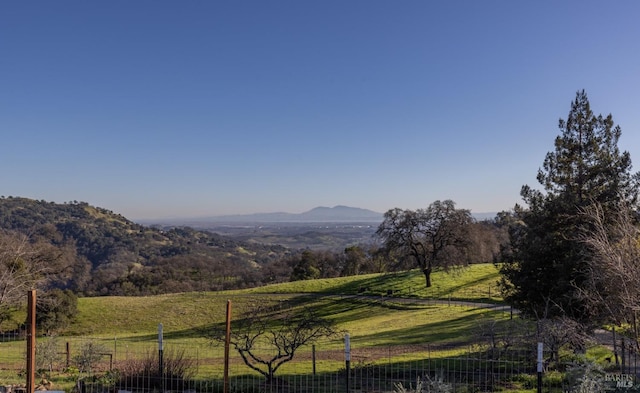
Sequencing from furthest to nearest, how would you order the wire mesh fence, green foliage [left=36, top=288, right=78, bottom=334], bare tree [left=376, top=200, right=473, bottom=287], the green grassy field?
bare tree [left=376, top=200, right=473, bottom=287] < green foliage [left=36, top=288, right=78, bottom=334] < the green grassy field < the wire mesh fence

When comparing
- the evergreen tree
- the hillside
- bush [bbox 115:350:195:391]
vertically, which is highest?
the evergreen tree

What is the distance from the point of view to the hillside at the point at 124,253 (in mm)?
68250

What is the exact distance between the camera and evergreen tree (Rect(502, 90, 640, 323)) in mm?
13141

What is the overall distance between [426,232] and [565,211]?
24594mm

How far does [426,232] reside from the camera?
3850cm

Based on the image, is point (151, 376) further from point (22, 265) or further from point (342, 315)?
point (342, 315)

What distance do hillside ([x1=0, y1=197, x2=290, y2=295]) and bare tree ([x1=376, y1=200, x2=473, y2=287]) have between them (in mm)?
29247

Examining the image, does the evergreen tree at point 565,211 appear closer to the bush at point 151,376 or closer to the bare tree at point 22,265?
the bush at point 151,376

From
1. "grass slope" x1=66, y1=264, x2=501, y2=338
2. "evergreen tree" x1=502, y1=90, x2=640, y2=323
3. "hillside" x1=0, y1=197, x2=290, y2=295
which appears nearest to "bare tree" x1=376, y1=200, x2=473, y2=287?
"grass slope" x1=66, y1=264, x2=501, y2=338

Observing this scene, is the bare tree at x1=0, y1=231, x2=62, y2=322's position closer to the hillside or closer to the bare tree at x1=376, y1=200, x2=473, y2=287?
the hillside

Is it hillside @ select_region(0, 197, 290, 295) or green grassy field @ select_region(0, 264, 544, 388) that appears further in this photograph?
hillside @ select_region(0, 197, 290, 295)

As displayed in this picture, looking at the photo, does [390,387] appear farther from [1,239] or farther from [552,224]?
[1,239]

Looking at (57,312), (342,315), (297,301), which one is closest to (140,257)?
(57,312)

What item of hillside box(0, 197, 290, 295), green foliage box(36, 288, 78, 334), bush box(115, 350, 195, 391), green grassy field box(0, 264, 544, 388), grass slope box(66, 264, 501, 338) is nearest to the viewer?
bush box(115, 350, 195, 391)
